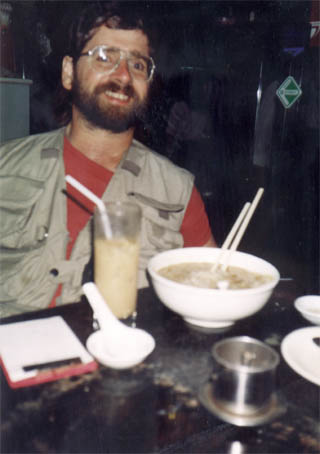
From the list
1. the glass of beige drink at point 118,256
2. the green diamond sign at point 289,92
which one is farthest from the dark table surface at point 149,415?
the green diamond sign at point 289,92

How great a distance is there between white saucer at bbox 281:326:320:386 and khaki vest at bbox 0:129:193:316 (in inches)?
29.9

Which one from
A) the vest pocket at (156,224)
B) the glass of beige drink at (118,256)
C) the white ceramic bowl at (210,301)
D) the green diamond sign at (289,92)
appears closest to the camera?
the white ceramic bowl at (210,301)

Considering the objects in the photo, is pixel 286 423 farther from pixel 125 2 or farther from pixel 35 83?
pixel 35 83

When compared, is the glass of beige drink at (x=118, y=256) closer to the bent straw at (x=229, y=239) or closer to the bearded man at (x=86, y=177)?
the bent straw at (x=229, y=239)

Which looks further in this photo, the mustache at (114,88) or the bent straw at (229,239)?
the mustache at (114,88)

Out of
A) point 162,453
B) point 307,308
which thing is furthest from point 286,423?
point 307,308

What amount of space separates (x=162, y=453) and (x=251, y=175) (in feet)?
14.9

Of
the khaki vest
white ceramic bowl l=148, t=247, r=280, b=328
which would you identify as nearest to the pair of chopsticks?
white ceramic bowl l=148, t=247, r=280, b=328

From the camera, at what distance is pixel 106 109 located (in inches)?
70.4

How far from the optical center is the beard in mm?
1779

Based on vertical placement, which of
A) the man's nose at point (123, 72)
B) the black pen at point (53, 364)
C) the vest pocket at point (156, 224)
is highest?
the man's nose at point (123, 72)

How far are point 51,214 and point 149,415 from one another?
105 cm

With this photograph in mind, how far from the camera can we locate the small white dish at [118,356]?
77cm

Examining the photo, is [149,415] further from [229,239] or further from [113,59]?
[113,59]
